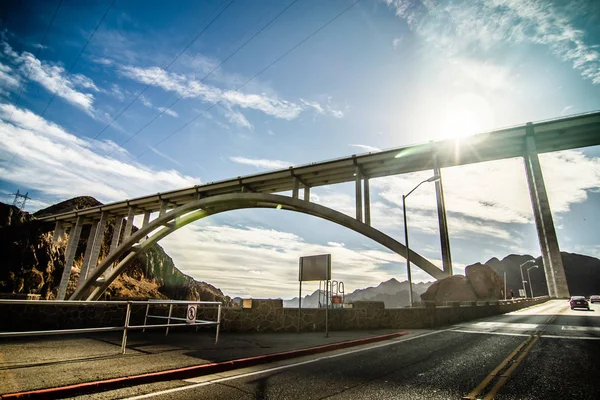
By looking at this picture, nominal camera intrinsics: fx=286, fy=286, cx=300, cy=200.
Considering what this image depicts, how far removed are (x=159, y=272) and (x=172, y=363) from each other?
320 feet

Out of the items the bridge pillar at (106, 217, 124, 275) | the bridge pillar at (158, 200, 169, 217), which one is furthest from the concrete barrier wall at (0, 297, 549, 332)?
the bridge pillar at (106, 217, 124, 275)

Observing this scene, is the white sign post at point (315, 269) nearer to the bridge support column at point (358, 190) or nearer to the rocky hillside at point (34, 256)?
the bridge support column at point (358, 190)

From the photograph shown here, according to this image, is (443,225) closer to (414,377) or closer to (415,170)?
(415,170)

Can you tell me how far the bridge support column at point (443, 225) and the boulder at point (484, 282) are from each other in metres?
13.7

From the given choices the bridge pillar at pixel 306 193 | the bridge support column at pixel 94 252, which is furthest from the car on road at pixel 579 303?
the bridge support column at pixel 94 252

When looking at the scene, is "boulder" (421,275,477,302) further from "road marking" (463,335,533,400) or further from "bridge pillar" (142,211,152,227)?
"bridge pillar" (142,211,152,227)

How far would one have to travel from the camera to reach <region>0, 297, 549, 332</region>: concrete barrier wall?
330 inches

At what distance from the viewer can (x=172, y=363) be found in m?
5.64

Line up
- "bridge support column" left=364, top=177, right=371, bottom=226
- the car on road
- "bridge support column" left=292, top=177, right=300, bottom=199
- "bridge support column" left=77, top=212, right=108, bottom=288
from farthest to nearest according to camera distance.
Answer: "bridge support column" left=77, top=212, right=108, bottom=288 → "bridge support column" left=292, top=177, right=300, bottom=199 → the car on road → "bridge support column" left=364, top=177, right=371, bottom=226

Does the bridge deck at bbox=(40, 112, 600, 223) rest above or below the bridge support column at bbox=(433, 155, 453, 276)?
above

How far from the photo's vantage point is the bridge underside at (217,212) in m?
24.6

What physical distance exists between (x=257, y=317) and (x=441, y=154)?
75.4ft

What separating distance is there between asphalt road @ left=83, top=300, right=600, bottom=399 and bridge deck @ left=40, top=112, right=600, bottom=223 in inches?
803

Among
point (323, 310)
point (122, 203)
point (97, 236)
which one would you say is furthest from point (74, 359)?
point (97, 236)
